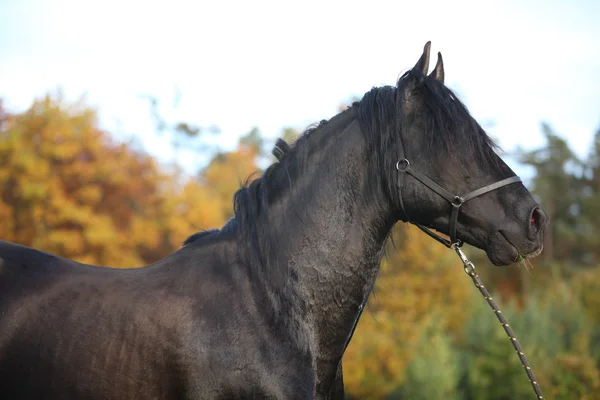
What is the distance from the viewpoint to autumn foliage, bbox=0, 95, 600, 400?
16.4m

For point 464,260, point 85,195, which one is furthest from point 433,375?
point 85,195

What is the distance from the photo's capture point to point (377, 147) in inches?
139

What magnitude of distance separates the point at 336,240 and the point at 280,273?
1.31 ft

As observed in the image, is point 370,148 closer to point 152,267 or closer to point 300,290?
point 300,290

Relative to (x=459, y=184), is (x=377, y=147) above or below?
above

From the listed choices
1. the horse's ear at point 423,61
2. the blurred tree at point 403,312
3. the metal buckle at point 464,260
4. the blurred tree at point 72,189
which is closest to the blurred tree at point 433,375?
the blurred tree at point 403,312

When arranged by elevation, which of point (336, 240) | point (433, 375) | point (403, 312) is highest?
point (403, 312)

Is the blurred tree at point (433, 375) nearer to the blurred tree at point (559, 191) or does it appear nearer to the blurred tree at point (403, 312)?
the blurred tree at point (403, 312)

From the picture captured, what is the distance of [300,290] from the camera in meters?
3.37

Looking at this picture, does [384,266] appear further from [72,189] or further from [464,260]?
[72,189]

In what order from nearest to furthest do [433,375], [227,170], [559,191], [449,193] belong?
[449,193]
[433,375]
[227,170]
[559,191]

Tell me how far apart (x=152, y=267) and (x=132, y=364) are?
0.65 metres

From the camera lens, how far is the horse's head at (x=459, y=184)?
328 cm

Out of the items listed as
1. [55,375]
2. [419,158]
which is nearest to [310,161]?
[419,158]
